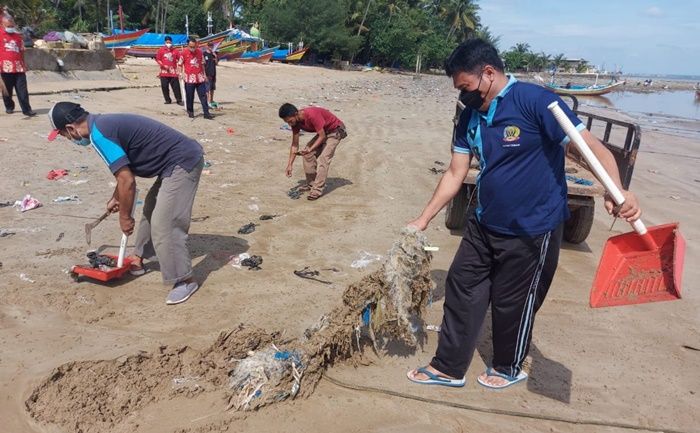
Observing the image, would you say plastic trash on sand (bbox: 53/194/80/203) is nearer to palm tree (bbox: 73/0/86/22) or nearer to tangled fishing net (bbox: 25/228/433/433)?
tangled fishing net (bbox: 25/228/433/433)

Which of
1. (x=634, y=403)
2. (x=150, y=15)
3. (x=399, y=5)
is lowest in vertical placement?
(x=634, y=403)

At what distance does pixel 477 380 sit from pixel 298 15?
43017 mm

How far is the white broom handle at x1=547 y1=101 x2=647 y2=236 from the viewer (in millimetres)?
2365

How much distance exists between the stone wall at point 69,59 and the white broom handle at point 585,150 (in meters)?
14.9

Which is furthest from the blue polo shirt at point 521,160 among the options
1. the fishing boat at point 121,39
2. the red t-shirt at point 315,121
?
the fishing boat at point 121,39

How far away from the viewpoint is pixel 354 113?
15.3 meters

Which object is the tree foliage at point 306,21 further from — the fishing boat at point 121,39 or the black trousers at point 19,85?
the black trousers at point 19,85

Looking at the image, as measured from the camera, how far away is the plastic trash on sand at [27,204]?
5422 mm

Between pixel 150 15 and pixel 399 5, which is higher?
pixel 399 5

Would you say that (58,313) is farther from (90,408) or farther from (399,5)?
(399,5)

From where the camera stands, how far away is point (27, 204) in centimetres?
546

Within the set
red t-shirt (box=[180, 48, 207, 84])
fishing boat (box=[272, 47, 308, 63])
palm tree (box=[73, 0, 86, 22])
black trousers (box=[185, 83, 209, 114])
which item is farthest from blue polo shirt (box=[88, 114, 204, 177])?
Result: palm tree (box=[73, 0, 86, 22])

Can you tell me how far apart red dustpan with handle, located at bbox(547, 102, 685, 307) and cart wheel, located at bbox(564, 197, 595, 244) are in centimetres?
260

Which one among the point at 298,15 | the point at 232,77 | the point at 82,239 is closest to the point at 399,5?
the point at 298,15
